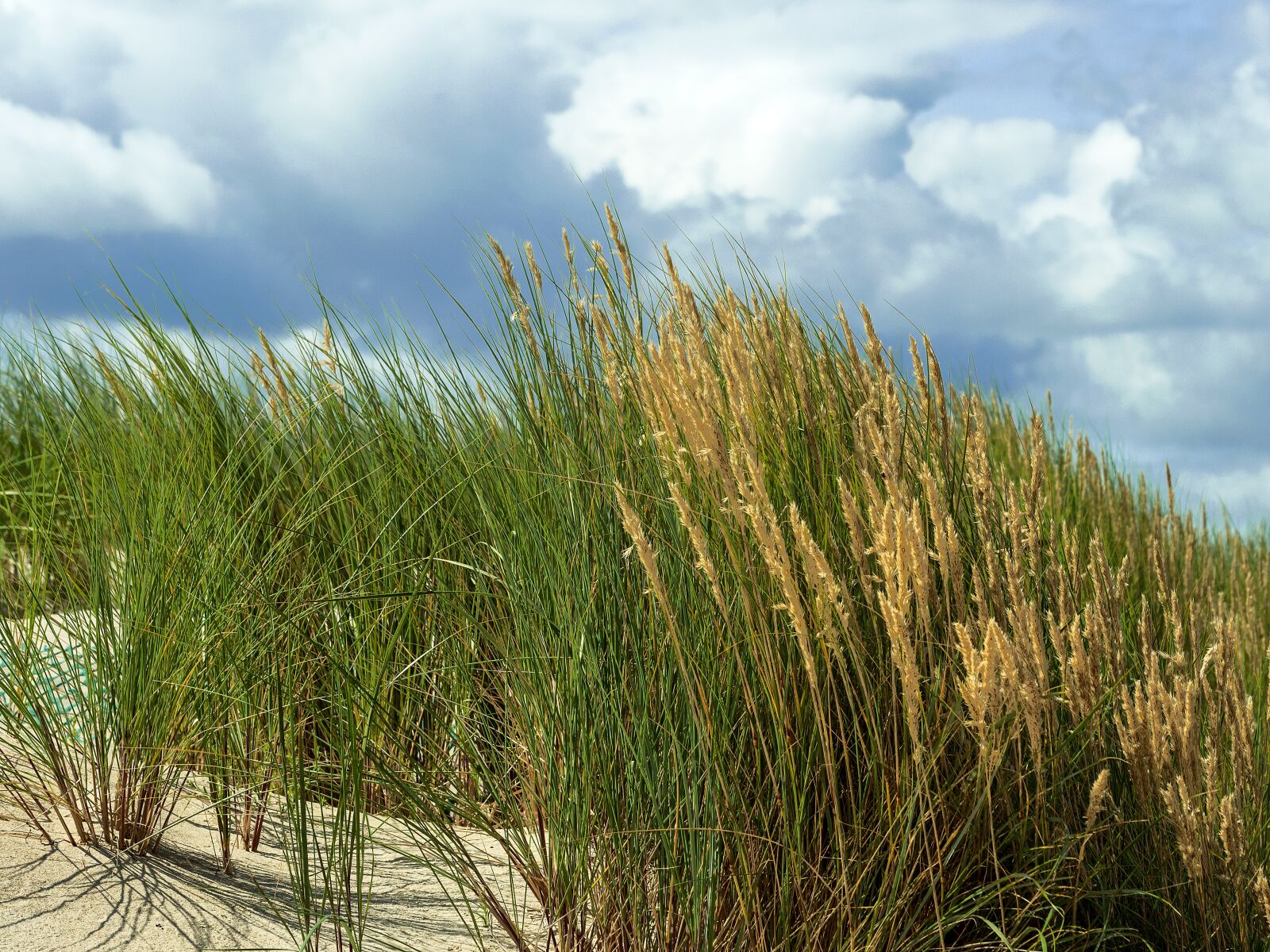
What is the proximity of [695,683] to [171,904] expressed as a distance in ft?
4.20

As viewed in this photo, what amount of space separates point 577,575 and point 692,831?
583 millimetres

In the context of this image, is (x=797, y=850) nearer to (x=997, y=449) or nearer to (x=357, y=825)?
(x=357, y=825)

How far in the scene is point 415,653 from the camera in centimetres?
308

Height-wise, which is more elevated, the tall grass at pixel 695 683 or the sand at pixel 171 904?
the tall grass at pixel 695 683

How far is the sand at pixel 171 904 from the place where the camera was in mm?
2213

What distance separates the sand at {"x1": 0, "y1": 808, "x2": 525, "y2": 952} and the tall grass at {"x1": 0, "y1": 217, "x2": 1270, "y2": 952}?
7cm

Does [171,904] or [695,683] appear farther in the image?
[171,904]

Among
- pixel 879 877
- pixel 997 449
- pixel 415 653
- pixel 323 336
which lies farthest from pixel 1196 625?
pixel 323 336

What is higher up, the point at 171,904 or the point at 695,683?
the point at 695,683

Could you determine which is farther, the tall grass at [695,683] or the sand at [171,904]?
the sand at [171,904]

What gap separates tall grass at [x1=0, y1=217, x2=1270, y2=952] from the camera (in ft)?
6.16

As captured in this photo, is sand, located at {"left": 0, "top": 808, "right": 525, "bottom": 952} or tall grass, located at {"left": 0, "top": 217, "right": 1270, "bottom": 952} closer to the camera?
tall grass, located at {"left": 0, "top": 217, "right": 1270, "bottom": 952}

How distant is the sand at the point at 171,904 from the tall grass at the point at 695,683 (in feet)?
0.24

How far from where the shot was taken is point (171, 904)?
2.33 meters
